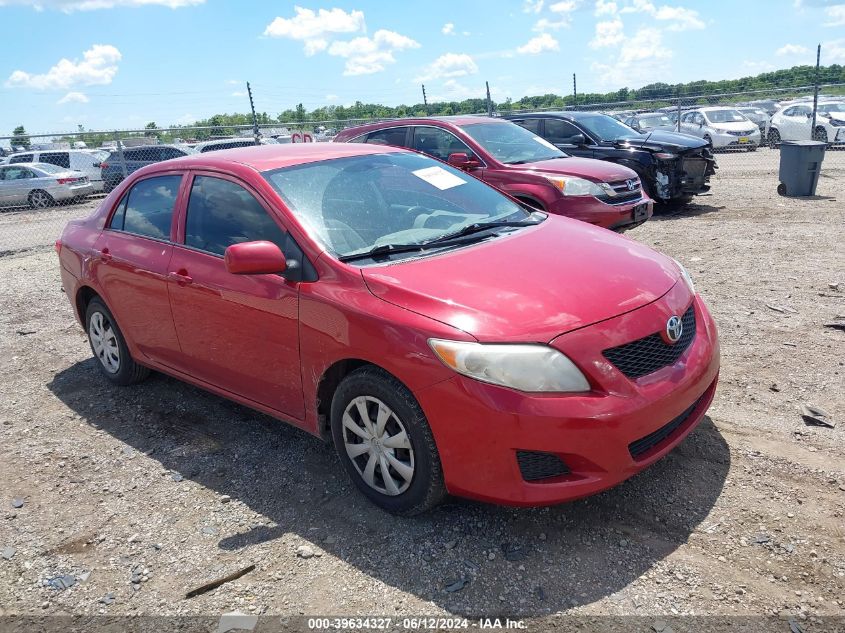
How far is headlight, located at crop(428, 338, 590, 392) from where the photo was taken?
2.71 meters

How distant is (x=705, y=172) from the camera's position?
10.7 m

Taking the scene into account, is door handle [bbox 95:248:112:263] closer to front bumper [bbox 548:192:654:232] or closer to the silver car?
front bumper [bbox 548:192:654:232]

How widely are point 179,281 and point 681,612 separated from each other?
315cm

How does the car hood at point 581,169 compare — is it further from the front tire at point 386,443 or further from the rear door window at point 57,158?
the rear door window at point 57,158

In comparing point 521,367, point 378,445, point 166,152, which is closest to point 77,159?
point 166,152

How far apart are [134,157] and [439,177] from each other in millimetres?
16325

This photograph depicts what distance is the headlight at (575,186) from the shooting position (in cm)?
788

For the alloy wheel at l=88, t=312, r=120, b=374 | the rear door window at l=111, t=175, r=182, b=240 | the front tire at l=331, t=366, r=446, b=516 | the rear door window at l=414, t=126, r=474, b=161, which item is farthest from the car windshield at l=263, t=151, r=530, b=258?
the rear door window at l=414, t=126, r=474, b=161

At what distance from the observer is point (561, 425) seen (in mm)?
2676

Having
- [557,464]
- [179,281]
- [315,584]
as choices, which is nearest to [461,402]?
[557,464]

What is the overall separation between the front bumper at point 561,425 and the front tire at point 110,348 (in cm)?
298

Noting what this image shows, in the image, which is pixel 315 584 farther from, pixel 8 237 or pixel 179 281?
pixel 8 237

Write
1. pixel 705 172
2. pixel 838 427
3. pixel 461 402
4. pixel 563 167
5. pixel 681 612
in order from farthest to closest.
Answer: pixel 705 172 → pixel 563 167 → pixel 838 427 → pixel 461 402 → pixel 681 612

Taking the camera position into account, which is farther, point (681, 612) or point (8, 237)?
point (8, 237)
